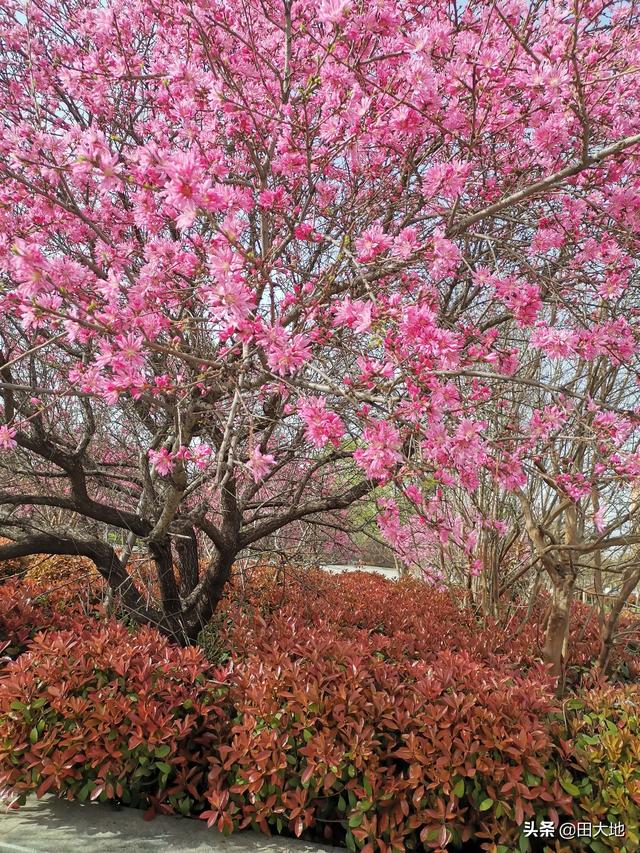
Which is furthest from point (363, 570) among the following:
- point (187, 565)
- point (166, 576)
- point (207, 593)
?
point (166, 576)

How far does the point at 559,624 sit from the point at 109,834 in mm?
2863

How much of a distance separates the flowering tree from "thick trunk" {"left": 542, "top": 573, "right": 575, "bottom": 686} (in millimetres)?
812

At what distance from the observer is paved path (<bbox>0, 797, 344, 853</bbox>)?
7.62 ft

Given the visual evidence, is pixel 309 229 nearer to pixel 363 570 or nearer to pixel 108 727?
pixel 108 727

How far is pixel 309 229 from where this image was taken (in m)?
2.54

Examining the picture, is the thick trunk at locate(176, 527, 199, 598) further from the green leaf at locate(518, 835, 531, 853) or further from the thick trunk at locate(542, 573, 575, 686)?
the green leaf at locate(518, 835, 531, 853)

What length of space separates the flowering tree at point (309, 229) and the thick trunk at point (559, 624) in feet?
2.67

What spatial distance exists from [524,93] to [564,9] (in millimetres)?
614

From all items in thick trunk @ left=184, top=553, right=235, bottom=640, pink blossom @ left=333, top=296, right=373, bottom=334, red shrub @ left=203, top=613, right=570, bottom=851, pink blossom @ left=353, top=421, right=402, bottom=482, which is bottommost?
red shrub @ left=203, top=613, right=570, bottom=851

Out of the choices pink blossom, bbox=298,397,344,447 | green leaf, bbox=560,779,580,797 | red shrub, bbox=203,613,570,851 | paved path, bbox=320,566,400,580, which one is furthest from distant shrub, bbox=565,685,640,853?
paved path, bbox=320,566,400,580

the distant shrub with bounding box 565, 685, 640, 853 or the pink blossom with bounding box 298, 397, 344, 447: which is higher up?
the pink blossom with bounding box 298, 397, 344, 447

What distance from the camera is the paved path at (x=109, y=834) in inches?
91.4

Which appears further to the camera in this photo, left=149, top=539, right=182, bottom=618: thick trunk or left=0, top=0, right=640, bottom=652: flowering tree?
left=149, top=539, right=182, bottom=618: thick trunk

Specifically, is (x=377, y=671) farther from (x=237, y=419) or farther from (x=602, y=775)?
(x=237, y=419)
